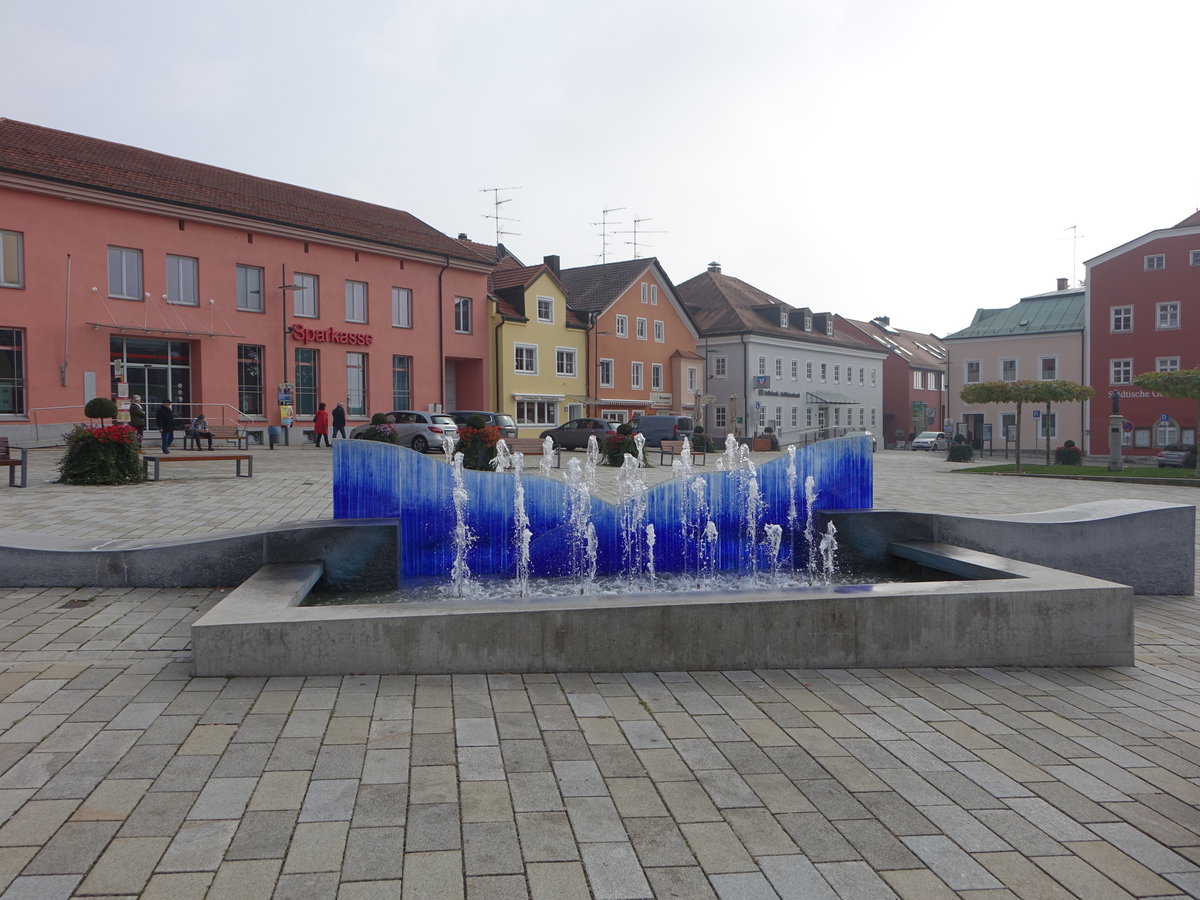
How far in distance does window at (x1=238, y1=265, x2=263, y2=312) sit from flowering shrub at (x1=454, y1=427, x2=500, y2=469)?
17.0m

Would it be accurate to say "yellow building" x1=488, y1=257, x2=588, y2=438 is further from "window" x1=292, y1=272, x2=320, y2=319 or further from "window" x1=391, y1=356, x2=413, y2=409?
"window" x1=292, y1=272, x2=320, y2=319

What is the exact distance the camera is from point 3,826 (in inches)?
123

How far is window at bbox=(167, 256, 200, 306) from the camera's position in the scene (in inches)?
1193

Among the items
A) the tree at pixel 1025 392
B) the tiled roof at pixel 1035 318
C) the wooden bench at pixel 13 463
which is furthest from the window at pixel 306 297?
the tiled roof at pixel 1035 318

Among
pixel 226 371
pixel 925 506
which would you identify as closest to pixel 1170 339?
pixel 925 506

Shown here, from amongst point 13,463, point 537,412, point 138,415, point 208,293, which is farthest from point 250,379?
point 13,463

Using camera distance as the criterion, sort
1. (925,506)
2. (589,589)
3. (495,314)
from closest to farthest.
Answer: (589,589) → (925,506) → (495,314)

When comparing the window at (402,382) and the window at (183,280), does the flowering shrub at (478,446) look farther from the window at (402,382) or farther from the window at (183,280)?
the window at (402,382)

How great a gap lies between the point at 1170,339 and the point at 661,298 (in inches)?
1110

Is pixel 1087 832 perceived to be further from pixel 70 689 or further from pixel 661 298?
pixel 661 298

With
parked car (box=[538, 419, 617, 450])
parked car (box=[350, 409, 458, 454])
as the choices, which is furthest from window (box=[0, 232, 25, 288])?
parked car (box=[538, 419, 617, 450])

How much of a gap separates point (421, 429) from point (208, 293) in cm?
914

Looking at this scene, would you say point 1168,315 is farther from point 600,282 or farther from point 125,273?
point 125,273

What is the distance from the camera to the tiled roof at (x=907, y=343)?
75688 mm
